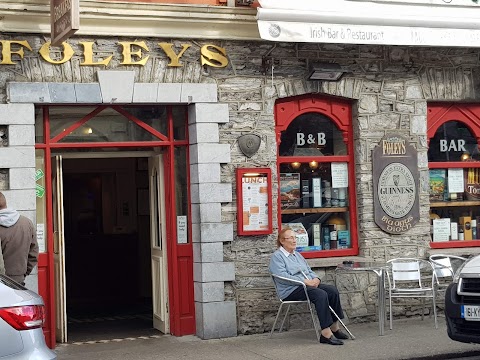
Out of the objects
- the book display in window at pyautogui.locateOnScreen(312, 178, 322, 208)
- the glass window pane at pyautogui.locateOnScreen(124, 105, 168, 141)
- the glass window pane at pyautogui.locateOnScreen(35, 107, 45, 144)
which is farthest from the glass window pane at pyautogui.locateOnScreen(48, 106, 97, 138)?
the book display in window at pyautogui.locateOnScreen(312, 178, 322, 208)

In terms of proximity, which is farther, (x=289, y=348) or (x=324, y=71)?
(x=324, y=71)

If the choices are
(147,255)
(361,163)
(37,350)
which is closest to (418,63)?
(361,163)

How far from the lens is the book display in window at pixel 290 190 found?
38.7ft

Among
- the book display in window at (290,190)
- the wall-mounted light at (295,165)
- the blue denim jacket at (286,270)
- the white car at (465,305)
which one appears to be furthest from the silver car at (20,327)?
the wall-mounted light at (295,165)

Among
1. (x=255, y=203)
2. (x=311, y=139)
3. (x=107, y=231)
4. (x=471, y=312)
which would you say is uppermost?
(x=311, y=139)

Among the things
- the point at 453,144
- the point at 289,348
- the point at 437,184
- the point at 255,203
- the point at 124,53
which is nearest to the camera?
the point at 289,348

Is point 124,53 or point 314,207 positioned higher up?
point 124,53

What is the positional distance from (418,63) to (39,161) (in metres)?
5.28

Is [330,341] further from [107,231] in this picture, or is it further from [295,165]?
[107,231]

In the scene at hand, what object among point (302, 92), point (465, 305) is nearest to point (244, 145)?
point (302, 92)

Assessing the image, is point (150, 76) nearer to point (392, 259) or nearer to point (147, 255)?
point (392, 259)

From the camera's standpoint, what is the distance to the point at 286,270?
34.8 feet

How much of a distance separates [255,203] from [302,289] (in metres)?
1.35

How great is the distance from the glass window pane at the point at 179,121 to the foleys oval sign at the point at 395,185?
2612 millimetres
